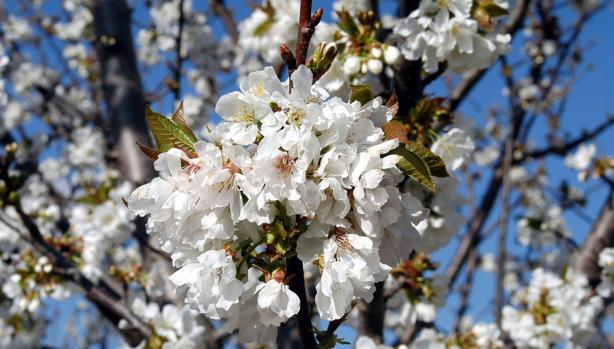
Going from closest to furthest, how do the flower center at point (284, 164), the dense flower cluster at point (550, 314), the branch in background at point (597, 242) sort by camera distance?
the flower center at point (284, 164)
the dense flower cluster at point (550, 314)
the branch in background at point (597, 242)

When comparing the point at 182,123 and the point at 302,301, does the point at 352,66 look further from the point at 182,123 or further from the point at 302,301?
the point at 302,301

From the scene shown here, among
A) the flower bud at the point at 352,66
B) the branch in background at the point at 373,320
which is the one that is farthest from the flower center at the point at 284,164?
the branch in background at the point at 373,320

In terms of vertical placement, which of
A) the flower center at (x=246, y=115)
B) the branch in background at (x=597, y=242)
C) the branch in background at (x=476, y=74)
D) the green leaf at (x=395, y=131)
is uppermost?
the flower center at (x=246, y=115)

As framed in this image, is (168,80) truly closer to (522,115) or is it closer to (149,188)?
(522,115)

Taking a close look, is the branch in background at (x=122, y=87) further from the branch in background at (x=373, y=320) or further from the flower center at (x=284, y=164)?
the flower center at (x=284, y=164)

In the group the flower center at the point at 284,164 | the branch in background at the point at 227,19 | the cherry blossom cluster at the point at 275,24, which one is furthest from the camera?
the branch in background at the point at 227,19

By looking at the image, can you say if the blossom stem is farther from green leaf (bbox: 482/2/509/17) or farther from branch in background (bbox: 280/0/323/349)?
green leaf (bbox: 482/2/509/17)

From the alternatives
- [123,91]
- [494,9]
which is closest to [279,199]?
[494,9]
